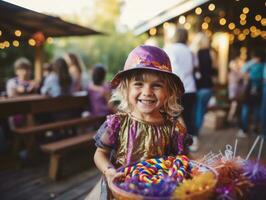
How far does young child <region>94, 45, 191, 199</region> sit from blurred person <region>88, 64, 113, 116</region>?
11.1 feet

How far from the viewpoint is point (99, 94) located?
17.4 feet

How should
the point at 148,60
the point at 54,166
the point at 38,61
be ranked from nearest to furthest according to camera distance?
1. the point at 148,60
2. the point at 54,166
3. the point at 38,61

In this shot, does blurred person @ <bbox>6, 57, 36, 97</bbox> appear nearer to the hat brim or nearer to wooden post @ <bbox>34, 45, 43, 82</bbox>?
wooden post @ <bbox>34, 45, 43, 82</bbox>

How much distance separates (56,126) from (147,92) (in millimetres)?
3201

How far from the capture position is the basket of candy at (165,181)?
1.12 m

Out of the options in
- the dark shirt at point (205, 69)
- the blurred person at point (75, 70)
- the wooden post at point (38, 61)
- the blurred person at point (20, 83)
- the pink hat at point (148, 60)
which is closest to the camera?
the pink hat at point (148, 60)

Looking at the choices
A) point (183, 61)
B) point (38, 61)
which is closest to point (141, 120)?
point (183, 61)

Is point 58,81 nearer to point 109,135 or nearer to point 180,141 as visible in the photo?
point 109,135

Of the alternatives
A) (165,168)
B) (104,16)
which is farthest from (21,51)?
(104,16)

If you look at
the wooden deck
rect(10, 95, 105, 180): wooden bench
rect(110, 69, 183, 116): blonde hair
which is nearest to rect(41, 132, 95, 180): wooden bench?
rect(10, 95, 105, 180): wooden bench

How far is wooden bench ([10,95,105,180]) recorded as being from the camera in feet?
12.8

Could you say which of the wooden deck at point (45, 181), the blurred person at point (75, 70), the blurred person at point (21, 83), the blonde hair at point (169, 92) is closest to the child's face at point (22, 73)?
the blurred person at point (21, 83)

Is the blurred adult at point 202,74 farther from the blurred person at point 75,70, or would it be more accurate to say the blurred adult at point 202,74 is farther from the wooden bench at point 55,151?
the wooden bench at point 55,151

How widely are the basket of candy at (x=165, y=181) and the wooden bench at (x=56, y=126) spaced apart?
252cm
